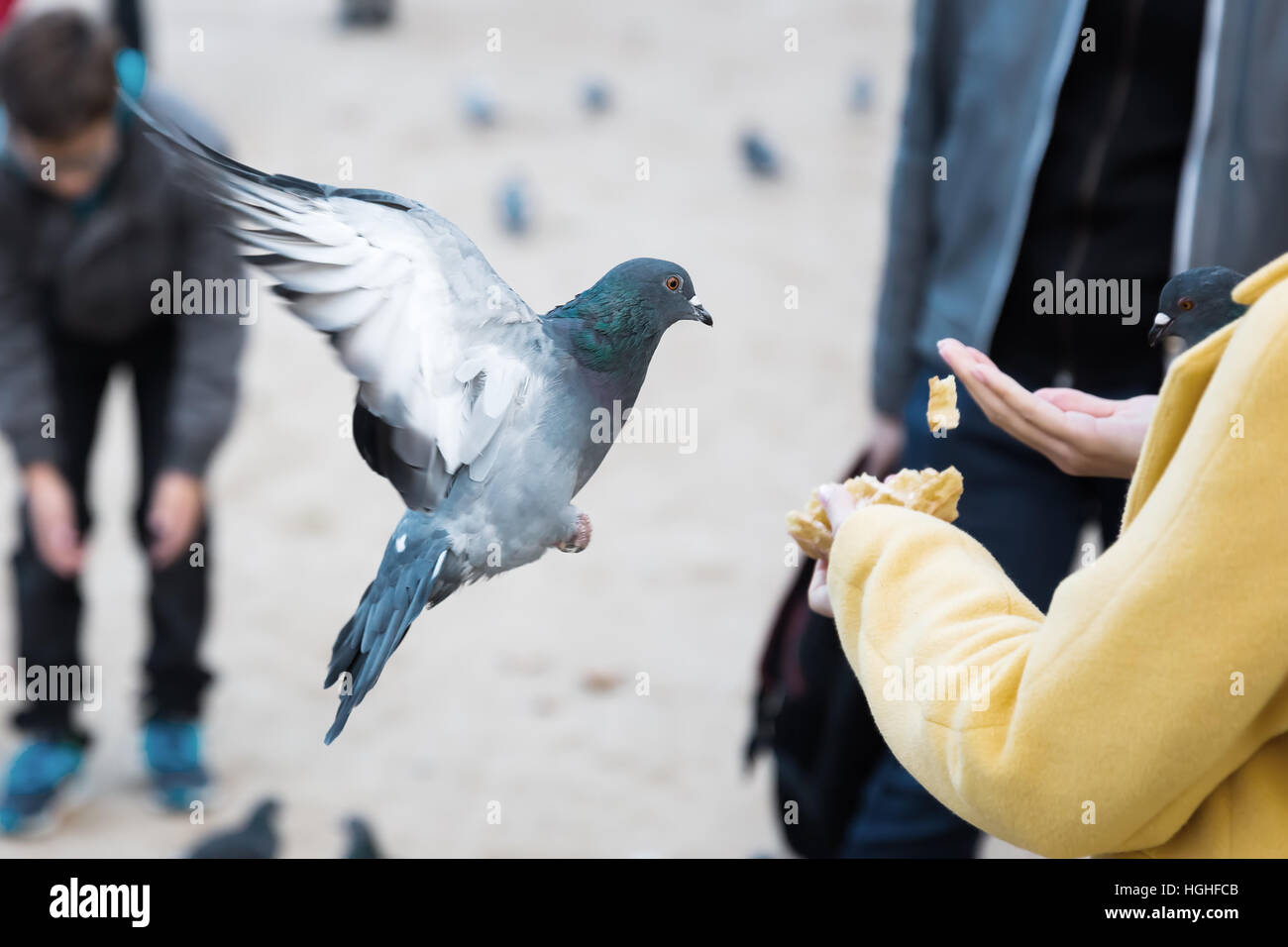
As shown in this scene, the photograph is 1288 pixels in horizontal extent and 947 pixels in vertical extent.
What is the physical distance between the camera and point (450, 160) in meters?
5.31

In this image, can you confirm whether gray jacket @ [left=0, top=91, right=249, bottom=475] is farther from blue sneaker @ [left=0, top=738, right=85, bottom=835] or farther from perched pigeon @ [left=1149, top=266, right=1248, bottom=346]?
perched pigeon @ [left=1149, top=266, right=1248, bottom=346]

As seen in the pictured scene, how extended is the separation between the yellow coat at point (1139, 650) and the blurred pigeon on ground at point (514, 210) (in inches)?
89.1

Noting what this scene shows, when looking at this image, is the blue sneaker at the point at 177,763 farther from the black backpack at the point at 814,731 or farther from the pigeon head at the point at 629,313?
the pigeon head at the point at 629,313

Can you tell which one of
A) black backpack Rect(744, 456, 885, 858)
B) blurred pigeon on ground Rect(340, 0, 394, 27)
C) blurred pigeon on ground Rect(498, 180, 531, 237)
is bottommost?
black backpack Rect(744, 456, 885, 858)

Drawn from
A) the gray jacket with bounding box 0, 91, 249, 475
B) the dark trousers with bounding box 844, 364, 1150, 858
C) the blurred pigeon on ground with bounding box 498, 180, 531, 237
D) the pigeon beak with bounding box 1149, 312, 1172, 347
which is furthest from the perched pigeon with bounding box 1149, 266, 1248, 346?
the blurred pigeon on ground with bounding box 498, 180, 531, 237

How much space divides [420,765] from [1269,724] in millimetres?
2776

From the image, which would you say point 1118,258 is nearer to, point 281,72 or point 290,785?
point 290,785

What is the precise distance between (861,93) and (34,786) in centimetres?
436

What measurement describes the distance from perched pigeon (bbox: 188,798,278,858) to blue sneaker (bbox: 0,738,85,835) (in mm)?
618

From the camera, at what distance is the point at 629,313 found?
95 centimetres

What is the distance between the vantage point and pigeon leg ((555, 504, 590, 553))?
0.93m

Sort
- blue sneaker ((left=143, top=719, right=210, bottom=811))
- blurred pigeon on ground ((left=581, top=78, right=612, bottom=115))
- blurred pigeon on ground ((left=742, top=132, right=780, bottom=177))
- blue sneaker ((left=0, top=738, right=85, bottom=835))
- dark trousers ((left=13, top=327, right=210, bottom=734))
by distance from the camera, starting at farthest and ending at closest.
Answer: blurred pigeon on ground ((left=581, top=78, right=612, bottom=115)), blurred pigeon on ground ((left=742, top=132, right=780, bottom=177)), blue sneaker ((left=143, top=719, right=210, bottom=811)), blue sneaker ((left=0, top=738, right=85, bottom=835)), dark trousers ((left=13, top=327, right=210, bottom=734))

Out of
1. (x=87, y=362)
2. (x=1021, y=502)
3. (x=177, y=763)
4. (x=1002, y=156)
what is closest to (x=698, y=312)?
(x=1002, y=156)

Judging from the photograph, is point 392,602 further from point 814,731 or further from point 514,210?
point 514,210
